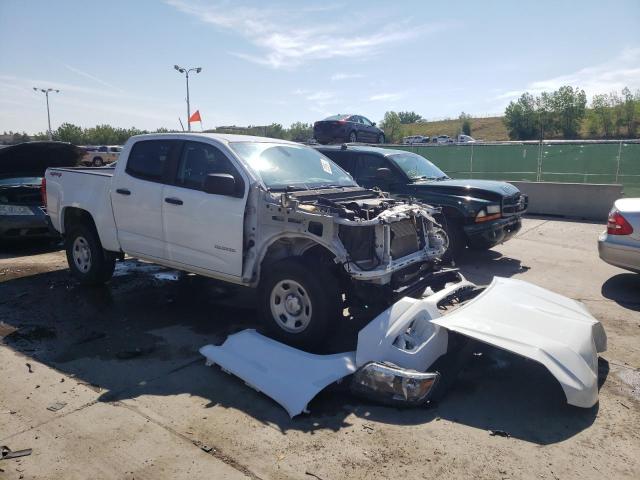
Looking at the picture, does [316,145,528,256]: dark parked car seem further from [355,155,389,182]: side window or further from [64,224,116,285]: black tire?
[64,224,116,285]: black tire

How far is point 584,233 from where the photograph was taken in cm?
1106

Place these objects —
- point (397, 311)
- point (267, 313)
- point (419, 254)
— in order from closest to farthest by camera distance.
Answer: point (397, 311), point (267, 313), point (419, 254)

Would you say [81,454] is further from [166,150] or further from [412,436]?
[166,150]

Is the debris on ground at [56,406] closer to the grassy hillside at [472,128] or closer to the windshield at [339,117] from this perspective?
the windshield at [339,117]

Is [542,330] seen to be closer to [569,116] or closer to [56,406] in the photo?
[56,406]

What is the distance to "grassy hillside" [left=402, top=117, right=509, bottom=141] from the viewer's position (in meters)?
85.7

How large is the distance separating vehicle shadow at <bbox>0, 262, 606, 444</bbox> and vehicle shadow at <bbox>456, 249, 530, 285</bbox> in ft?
9.78

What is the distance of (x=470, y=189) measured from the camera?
26.0 ft

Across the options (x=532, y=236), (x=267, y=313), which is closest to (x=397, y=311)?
(x=267, y=313)

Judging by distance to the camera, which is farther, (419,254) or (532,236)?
(532,236)

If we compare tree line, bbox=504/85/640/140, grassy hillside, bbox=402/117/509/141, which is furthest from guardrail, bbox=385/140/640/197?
grassy hillside, bbox=402/117/509/141

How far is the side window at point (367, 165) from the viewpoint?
8.41 metres

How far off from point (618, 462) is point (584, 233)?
30.5 ft

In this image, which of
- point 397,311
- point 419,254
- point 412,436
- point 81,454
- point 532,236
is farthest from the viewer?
point 532,236
